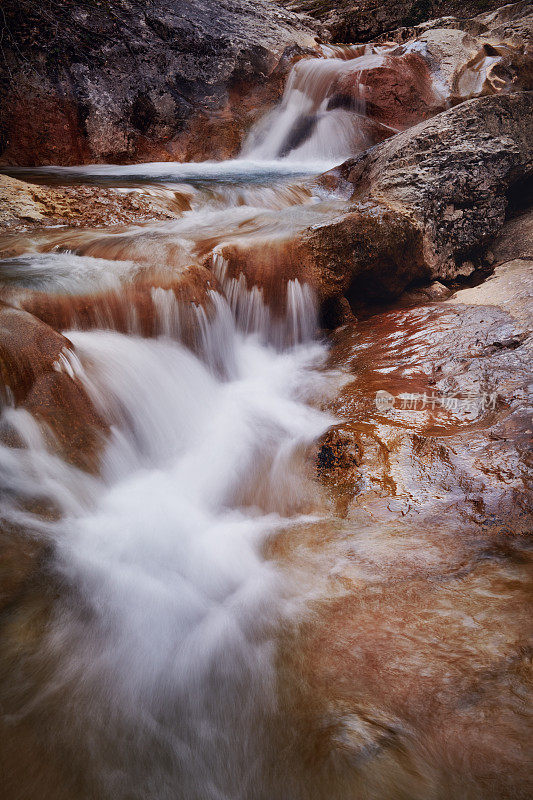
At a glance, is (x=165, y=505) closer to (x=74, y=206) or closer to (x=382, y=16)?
(x=74, y=206)

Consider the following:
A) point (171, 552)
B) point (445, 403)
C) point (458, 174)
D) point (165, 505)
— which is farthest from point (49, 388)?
point (458, 174)

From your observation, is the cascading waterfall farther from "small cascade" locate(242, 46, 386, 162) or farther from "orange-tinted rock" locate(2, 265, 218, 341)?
"small cascade" locate(242, 46, 386, 162)

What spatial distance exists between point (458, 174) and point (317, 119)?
573 centimetres

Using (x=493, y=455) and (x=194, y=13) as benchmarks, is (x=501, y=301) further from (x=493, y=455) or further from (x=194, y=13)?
(x=194, y=13)

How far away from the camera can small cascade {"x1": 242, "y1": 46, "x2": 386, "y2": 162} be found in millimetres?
9977

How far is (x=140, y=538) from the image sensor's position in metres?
2.65

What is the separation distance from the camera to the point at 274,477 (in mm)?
3201

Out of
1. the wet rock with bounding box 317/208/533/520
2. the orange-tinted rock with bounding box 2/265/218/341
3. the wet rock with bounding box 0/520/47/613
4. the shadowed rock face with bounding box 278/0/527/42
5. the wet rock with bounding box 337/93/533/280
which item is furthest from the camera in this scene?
the shadowed rock face with bounding box 278/0/527/42

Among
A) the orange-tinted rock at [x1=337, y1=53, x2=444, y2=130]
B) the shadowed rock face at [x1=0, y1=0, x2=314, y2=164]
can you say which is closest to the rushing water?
the shadowed rock face at [x1=0, y1=0, x2=314, y2=164]

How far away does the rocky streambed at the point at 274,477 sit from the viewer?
1.61 meters

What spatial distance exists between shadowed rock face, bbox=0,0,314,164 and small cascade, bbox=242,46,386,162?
0.43 meters

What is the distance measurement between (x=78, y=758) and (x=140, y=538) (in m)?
1.20

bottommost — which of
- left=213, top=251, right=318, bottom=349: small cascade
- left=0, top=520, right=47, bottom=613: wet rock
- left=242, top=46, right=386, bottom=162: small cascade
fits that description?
left=0, top=520, right=47, bottom=613: wet rock

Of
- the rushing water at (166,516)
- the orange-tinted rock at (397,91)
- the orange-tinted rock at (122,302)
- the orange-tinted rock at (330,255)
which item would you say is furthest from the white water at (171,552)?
the orange-tinted rock at (397,91)
